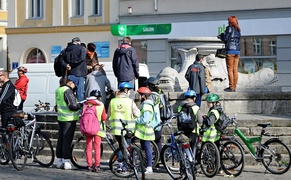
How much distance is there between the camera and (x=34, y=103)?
28203 mm

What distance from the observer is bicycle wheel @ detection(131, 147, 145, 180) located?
13908 mm

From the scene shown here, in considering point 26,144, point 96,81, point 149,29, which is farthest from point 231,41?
point 149,29

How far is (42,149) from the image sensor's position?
16.2 meters

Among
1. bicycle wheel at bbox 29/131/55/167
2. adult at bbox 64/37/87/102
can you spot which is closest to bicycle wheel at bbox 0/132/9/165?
bicycle wheel at bbox 29/131/55/167

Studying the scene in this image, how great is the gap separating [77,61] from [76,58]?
0.27 ft

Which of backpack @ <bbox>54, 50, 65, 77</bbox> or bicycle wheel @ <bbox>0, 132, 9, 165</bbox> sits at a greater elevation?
backpack @ <bbox>54, 50, 65, 77</bbox>

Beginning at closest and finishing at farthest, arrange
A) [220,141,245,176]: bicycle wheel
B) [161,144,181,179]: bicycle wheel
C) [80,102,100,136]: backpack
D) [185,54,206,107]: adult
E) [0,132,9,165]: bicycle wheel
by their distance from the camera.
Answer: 1. [161,144,181,179]: bicycle wheel
2. [220,141,245,176]: bicycle wheel
3. [80,102,100,136]: backpack
4. [0,132,9,165]: bicycle wheel
5. [185,54,206,107]: adult

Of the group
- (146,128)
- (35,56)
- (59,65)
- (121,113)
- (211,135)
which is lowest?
(211,135)

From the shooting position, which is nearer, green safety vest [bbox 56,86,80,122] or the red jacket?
green safety vest [bbox 56,86,80,122]

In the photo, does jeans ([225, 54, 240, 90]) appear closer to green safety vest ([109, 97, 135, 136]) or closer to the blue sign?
green safety vest ([109, 97, 135, 136])

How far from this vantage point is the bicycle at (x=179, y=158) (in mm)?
13484

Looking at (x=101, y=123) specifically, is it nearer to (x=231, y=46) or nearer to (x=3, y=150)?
(x=3, y=150)

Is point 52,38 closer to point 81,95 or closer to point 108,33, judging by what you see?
point 108,33

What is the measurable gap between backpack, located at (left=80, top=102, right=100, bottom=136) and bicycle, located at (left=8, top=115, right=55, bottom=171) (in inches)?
40.1
